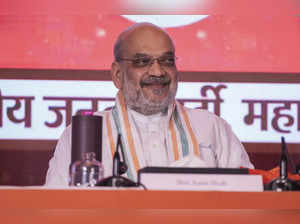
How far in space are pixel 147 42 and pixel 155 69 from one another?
0.51ft

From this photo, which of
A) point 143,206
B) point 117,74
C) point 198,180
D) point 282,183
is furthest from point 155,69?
point 143,206

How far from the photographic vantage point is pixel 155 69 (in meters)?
3.11

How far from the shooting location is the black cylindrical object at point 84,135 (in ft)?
7.07

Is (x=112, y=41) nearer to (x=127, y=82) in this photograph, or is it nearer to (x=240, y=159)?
(x=127, y=82)

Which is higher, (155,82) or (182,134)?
(155,82)

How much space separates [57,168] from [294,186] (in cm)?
141

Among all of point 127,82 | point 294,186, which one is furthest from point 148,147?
point 294,186

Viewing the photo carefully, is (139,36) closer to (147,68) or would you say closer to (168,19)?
(147,68)

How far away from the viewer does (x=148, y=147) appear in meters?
3.17

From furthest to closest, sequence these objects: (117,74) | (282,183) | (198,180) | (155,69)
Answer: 1. (117,74)
2. (155,69)
3. (282,183)
4. (198,180)

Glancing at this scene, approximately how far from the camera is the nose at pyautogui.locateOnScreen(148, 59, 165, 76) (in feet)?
10.2

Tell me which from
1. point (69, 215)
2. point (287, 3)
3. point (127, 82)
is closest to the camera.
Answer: point (69, 215)

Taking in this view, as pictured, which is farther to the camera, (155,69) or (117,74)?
(117,74)

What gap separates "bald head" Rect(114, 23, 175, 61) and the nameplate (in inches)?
62.0
